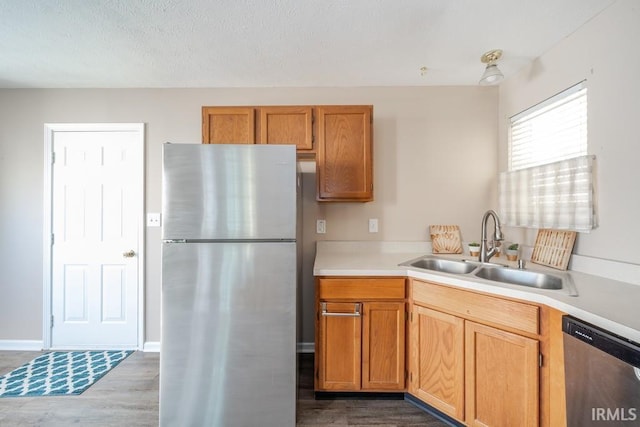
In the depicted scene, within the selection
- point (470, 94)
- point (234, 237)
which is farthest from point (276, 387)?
point (470, 94)

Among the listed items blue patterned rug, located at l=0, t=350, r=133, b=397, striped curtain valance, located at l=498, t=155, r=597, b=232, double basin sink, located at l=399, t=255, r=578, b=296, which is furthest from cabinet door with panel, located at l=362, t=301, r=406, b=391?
blue patterned rug, located at l=0, t=350, r=133, b=397

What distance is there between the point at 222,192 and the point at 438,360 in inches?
61.8

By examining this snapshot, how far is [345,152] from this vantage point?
203 cm

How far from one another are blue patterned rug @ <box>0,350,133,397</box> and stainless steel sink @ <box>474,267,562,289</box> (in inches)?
112

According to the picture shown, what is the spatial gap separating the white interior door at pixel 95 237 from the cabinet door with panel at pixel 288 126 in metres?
1.24

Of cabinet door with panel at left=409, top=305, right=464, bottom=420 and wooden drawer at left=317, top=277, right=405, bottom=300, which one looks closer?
cabinet door with panel at left=409, top=305, right=464, bottom=420

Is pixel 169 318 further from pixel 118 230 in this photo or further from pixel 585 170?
pixel 585 170

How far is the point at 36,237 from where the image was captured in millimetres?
2412

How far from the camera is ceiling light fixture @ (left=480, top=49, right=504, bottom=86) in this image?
5.91ft

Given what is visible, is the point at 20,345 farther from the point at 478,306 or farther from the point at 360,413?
the point at 478,306

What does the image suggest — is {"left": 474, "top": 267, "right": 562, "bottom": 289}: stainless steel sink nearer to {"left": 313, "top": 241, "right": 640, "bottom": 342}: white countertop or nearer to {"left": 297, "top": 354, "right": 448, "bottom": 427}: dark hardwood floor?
{"left": 313, "top": 241, "right": 640, "bottom": 342}: white countertop

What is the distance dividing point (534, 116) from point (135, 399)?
344 centimetres

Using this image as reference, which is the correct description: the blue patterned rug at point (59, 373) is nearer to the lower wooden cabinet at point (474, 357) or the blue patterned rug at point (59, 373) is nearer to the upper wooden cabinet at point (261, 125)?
the upper wooden cabinet at point (261, 125)

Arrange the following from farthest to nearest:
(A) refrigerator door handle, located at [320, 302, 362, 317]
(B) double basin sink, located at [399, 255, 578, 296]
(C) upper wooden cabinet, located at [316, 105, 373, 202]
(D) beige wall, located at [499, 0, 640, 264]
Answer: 1. (C) upper wooden cabinet, located at [316, 105, 373, 202]
2. (A) refrigerator door handle, located at [320, 302, 362, 317]
3. (B) double basin sink, located at [399, 255, 578, 296]
4. (D) beige wall, located at [499, 0, 640, 264]
